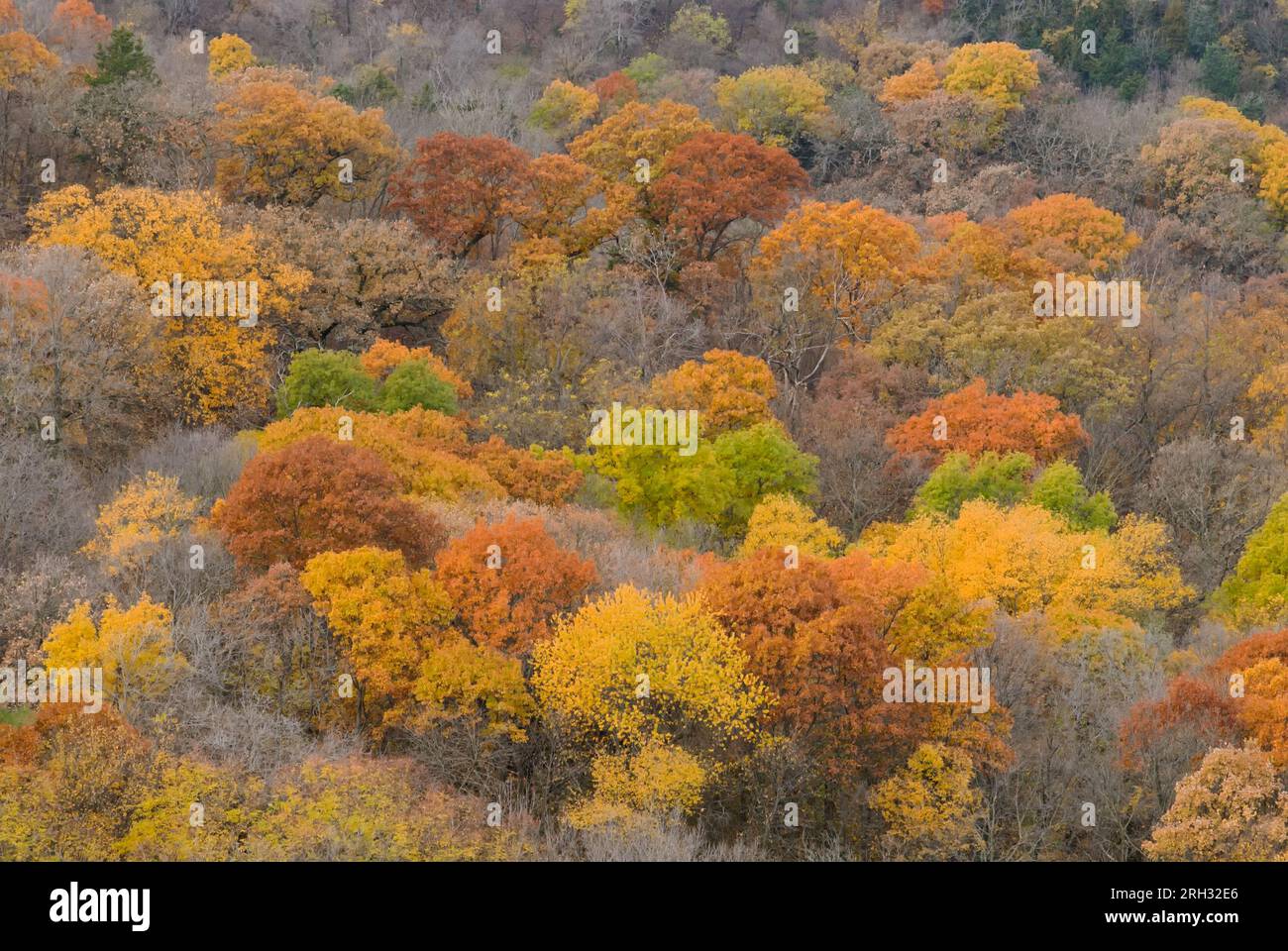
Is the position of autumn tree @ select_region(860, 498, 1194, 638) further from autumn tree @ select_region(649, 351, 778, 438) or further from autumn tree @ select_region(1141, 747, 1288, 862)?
autumn tree @ select_region(1141, 747, 1288, 862)

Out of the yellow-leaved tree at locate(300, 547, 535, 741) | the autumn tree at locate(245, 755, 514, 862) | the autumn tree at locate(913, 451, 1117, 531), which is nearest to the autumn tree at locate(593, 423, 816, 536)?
the autumn tree at locate(913, 451, 1117, 531)

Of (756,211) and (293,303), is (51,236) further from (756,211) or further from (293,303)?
(756,211)

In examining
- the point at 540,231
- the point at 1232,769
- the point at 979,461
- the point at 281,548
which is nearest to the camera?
the point at 1232,769

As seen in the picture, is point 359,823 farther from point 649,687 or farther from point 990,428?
point 990,428

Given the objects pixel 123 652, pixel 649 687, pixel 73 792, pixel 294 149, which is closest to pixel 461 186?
pixel 294 149
